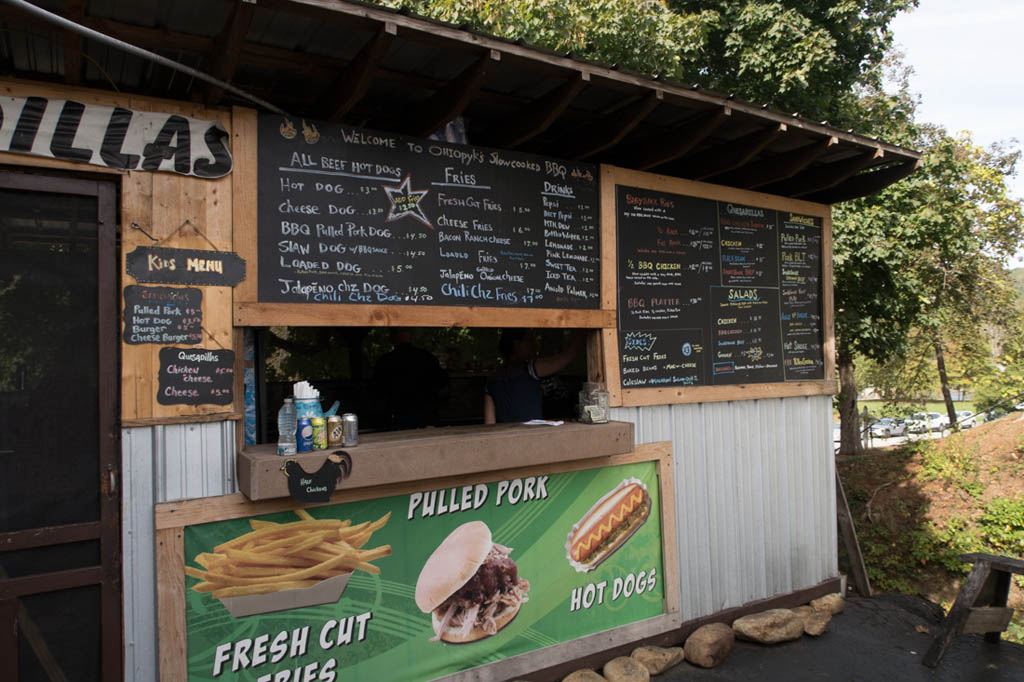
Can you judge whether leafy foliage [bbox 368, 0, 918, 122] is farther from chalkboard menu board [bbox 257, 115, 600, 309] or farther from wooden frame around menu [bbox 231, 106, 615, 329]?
wooden frame around menu [bbox 231, 106, 615, 329]

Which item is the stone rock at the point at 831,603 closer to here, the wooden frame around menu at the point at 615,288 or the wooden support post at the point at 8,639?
the wooden frame around menu at the point at 615,288

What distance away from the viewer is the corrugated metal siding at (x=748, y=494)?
4.87 metres

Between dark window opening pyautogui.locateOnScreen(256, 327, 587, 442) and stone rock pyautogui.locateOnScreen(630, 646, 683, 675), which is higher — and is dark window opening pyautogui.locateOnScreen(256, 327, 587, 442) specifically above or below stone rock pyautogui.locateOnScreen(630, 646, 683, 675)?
above

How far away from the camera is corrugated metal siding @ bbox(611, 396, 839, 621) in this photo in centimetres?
487

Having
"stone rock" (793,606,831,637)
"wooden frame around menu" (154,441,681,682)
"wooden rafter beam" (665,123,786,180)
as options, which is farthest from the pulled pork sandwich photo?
"wooden rafter beam" (665,123,786,180)

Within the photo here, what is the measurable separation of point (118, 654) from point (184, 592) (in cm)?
37

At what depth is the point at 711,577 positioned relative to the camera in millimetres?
4969

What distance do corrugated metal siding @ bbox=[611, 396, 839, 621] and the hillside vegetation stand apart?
290cm

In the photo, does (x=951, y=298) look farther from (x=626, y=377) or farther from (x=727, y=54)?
(x=626, y=377)

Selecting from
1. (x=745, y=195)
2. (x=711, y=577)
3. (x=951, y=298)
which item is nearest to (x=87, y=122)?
(x=745, y=195)

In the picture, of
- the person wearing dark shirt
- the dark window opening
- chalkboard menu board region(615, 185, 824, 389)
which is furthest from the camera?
the dark window opening

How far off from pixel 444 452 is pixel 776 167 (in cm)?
364

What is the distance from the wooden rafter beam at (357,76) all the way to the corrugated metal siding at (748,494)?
2.71 metres

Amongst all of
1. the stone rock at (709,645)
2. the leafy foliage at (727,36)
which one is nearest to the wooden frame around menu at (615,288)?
the stone rock at (709,645)
